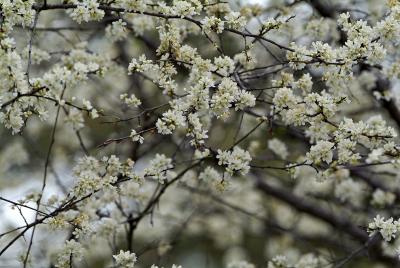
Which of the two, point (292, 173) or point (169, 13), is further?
point (292, 173)

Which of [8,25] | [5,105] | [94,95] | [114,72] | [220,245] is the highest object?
[94,95]

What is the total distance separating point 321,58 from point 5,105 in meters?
1.62

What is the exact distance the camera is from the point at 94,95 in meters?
7.21

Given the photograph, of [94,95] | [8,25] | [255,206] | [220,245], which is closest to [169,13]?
[8,25]

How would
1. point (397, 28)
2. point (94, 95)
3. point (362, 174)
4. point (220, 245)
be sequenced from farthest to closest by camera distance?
point (220, 245), point (94, 95), point (362, 174), point (397, 28)

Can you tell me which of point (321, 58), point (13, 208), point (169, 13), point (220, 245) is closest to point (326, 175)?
point (321, 58)

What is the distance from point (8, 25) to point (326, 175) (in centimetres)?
184

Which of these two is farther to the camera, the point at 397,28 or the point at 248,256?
the point at 248,256

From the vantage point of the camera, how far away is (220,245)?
8.06m

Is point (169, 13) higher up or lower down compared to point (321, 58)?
higher up

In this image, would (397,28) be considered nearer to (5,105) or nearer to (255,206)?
(5,105)

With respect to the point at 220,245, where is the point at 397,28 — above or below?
below

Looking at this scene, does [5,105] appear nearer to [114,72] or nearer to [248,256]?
[114,72]

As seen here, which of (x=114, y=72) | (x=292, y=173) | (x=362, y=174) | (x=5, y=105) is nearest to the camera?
(x=5, y=105)
